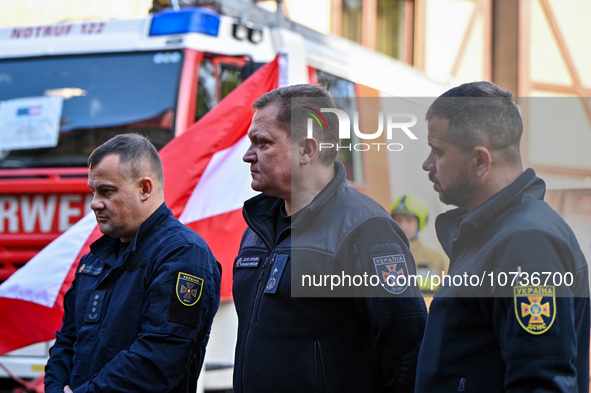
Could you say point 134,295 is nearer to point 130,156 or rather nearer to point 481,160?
point 130,156

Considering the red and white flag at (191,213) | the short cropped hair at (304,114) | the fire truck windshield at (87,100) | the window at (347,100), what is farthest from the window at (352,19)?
the short cropped hair at (304,114)

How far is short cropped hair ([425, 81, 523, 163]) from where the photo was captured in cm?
197

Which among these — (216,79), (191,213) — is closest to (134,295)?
(191,213)

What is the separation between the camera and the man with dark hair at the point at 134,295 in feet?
8.35

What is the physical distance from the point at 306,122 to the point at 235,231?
6.08 feet

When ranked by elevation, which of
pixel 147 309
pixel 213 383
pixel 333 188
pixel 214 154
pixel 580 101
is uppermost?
pixel 580 101

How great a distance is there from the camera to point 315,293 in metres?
2.33

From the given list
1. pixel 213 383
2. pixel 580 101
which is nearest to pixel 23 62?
pixel 213 383

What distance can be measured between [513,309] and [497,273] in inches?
4.2

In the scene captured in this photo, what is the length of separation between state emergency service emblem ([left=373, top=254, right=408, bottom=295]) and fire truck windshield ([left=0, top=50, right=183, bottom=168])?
3115mm

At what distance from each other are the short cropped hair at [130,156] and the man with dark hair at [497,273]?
1222 mm

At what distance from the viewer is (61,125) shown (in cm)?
531

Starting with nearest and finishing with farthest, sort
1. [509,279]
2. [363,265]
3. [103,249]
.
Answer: [509,279]
[363,265]
[103,249]

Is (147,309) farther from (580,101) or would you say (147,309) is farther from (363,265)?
(580,101)
